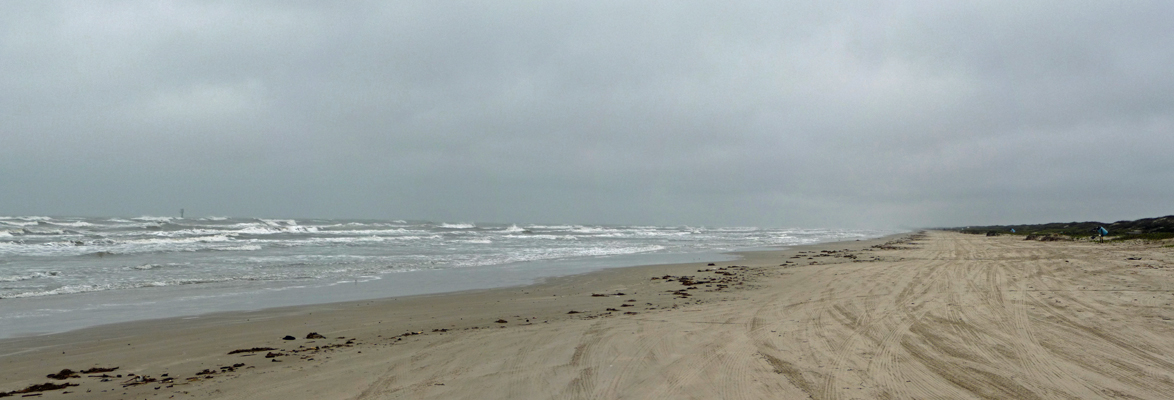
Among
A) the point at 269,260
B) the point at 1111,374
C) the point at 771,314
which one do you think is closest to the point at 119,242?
the point at 269,260

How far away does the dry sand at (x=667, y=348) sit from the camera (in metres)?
4.66

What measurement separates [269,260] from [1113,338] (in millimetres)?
20979

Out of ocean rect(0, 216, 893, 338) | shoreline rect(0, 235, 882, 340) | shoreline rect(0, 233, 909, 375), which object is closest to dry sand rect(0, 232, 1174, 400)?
shoreline rect(0, 233, 909, 375)

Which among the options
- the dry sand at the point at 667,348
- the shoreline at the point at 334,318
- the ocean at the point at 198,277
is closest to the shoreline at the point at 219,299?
the ocean at the point at 198,277

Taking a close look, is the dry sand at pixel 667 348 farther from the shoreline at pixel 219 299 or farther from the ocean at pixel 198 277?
the ocean at pixel 198 277

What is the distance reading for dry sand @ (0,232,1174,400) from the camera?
15.3 ft

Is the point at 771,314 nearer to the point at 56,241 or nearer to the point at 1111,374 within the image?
the point at 1111,374

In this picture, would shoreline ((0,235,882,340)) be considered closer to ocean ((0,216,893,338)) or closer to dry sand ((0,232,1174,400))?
ocean ((0,216,893,338))

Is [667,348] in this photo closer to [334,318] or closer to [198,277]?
[334,318]

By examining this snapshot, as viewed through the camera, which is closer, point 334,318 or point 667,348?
point 667,348

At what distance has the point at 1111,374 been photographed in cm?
469

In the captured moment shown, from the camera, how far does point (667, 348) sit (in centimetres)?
605

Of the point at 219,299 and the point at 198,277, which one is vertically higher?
the point at 198,277

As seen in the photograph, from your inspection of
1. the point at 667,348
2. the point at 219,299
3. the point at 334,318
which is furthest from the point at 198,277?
the point at 667,348
